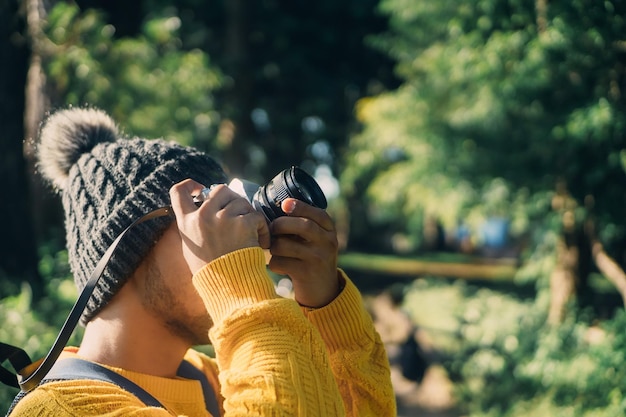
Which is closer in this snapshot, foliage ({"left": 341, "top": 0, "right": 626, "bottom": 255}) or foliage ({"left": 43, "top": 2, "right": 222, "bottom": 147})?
foliage ({"left": 341, "top": 0, "right": 626, "bottom": 255})

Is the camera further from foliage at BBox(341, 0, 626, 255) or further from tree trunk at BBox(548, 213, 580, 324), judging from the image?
tree trunk at BBox(548, 213, 580, 324)

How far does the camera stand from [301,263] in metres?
1.74

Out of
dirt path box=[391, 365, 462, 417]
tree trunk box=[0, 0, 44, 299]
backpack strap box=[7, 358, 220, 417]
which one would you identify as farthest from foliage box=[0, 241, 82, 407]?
dirt path box=[391, 365, 462, 417]

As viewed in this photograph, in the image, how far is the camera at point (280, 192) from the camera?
165cm

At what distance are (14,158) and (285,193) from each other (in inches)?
163

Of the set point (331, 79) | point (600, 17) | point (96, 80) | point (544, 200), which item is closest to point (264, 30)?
point (331, 79)

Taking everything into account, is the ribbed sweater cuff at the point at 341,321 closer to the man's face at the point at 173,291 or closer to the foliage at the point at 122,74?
the man's face at the point at 173,291

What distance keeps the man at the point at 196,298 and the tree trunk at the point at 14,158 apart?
3336mm

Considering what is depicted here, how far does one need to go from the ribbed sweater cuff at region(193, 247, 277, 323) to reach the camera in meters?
0.21

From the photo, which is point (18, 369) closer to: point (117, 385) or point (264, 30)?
point (117, 385)

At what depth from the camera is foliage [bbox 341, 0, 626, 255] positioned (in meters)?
4.66

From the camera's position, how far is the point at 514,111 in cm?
622

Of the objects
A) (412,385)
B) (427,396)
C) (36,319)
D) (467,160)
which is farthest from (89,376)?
(412,385)

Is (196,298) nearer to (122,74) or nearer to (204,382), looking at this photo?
(204,382)
